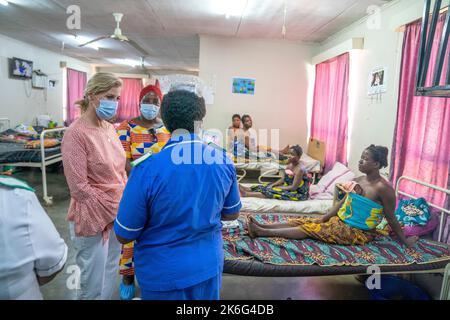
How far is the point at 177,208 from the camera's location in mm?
1014

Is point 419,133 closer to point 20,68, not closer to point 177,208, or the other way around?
point 177,208

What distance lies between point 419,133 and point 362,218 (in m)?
1.04

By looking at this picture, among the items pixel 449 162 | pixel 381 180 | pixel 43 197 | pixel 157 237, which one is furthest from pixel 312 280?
pixel 43 197

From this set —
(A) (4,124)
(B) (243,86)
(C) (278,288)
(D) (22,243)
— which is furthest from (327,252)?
(A) (4,124)

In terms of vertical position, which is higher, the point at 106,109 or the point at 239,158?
the point at 106,109

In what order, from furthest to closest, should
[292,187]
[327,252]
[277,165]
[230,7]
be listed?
[277,165]
[230,7]
[292,187]
[327,252]

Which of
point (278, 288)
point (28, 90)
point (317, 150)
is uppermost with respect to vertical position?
point (28, 90)

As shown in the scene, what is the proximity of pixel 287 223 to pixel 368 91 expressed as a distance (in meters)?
2.23

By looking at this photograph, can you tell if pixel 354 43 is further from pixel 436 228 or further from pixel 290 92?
pixel 436 228

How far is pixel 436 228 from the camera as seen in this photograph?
2402mm

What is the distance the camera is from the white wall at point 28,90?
6.02 metres

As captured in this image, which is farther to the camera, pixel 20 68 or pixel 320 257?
pixel 20 68

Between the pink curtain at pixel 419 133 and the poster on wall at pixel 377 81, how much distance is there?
43 cm

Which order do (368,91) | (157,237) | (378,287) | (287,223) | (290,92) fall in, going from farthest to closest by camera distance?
(290,92) → (368,91) → (287,223) → (378,287) → (157,237)
